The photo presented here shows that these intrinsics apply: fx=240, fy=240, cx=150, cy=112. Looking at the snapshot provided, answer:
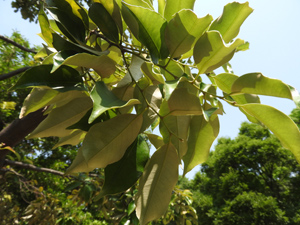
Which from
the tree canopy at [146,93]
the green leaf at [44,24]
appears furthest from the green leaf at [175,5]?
the green leaf at [44,24]

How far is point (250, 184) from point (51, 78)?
37.3 ft

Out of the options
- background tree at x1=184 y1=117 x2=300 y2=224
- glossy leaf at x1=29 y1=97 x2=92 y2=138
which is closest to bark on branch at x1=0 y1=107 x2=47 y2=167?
glossy leaf at x1=29 y1=97 x2=92 y2=138

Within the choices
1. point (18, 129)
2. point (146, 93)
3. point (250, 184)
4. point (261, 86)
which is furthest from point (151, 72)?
point (250, 184)

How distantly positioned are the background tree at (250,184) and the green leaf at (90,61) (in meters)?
9.75

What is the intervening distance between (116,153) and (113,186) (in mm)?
55

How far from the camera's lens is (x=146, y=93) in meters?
0.40

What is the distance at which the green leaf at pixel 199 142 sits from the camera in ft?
1.34

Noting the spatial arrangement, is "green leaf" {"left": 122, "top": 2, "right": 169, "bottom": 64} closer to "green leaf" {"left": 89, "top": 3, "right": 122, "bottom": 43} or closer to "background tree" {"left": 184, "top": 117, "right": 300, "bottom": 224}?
"green leaf" {"left": 89, "top": 3, "right": 122, "bottom": 43}

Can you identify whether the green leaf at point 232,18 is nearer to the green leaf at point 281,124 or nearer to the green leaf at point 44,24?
the green leaf at point 281,124

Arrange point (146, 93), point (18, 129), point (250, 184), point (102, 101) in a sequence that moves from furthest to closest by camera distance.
A: point (250, 184) < point (18, 129) < point (146, 93) < point (102, 101)

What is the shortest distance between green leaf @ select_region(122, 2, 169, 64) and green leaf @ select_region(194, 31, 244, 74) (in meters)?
0.05

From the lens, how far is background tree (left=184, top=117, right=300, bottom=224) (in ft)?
28.6

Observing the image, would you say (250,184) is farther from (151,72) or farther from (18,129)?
(151,72)

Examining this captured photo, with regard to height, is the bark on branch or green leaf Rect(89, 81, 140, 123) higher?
the bark on branch
